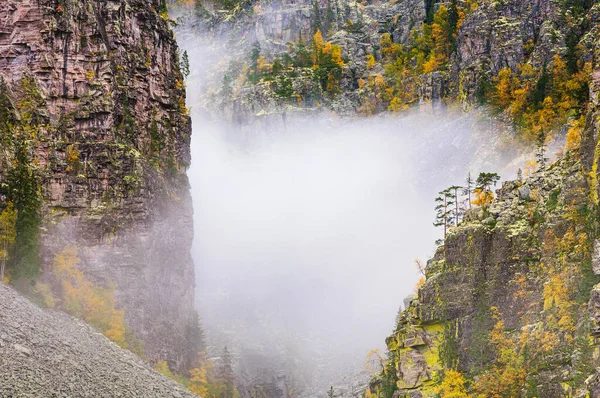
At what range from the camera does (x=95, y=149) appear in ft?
292

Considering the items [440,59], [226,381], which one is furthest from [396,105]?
[226,381]

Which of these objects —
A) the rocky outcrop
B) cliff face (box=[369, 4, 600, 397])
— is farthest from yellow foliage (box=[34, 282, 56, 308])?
the rocky outcrop

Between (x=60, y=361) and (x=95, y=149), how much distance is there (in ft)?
144

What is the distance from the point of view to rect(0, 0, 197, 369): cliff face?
85.6 m

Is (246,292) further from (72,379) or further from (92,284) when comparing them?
(72,379)

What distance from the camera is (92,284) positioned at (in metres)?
84.3

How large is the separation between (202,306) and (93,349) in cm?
10915

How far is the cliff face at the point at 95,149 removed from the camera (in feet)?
281

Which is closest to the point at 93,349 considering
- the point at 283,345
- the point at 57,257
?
the point at 57,257

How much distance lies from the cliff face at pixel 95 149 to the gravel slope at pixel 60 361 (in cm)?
1929

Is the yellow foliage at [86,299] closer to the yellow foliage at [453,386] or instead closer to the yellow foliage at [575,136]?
the yellow foliage at [453,386]

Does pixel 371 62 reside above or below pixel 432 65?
below

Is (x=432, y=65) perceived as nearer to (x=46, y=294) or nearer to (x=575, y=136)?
(x=575, y=136)

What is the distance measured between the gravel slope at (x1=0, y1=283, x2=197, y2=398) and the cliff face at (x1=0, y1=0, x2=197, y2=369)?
760 inches
